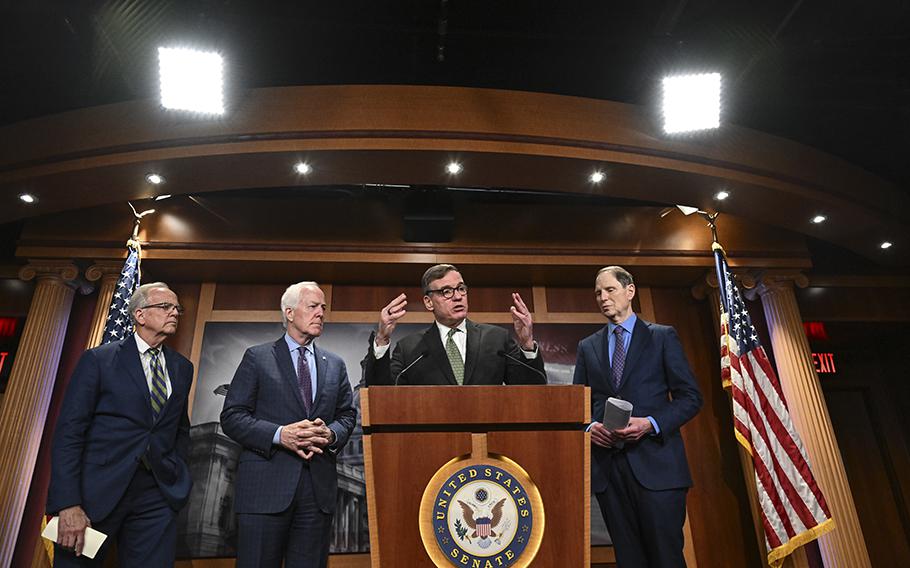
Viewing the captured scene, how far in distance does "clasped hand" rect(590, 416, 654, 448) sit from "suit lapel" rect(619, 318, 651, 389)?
204 mm

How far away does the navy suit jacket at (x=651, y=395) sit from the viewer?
229 centimetres

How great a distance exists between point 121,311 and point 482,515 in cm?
336

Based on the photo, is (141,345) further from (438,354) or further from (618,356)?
(618,356)

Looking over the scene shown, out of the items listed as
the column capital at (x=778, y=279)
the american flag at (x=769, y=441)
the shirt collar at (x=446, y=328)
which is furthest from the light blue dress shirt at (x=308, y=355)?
the column capital at (x=778, y=279)

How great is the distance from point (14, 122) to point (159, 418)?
261cm

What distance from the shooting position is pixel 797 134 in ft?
13.9

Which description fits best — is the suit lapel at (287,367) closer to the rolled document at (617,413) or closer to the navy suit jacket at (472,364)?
the navy suit jacket at (472,364)

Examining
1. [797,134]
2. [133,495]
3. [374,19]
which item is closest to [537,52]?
[374,19]

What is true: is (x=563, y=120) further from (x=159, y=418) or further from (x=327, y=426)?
(x=159, y=418)

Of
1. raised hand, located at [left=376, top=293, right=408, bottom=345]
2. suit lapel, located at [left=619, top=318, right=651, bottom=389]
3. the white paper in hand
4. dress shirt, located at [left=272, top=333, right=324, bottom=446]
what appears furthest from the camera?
dress shirt, located at [left=272, top=333, right=324, bottom=446]

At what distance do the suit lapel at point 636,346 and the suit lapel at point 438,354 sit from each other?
2.47 ft

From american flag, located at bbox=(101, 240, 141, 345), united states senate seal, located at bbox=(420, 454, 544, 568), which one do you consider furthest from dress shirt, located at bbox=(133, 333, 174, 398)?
united states senate seal, located at bbox=(420, 454, 544, 568)

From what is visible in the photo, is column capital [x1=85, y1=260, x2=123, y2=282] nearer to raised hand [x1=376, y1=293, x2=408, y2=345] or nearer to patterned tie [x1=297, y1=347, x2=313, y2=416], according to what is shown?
patterned tie [x1=297, y1=347, x2=313, y2=416]

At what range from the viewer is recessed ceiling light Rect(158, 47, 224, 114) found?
322 cm
